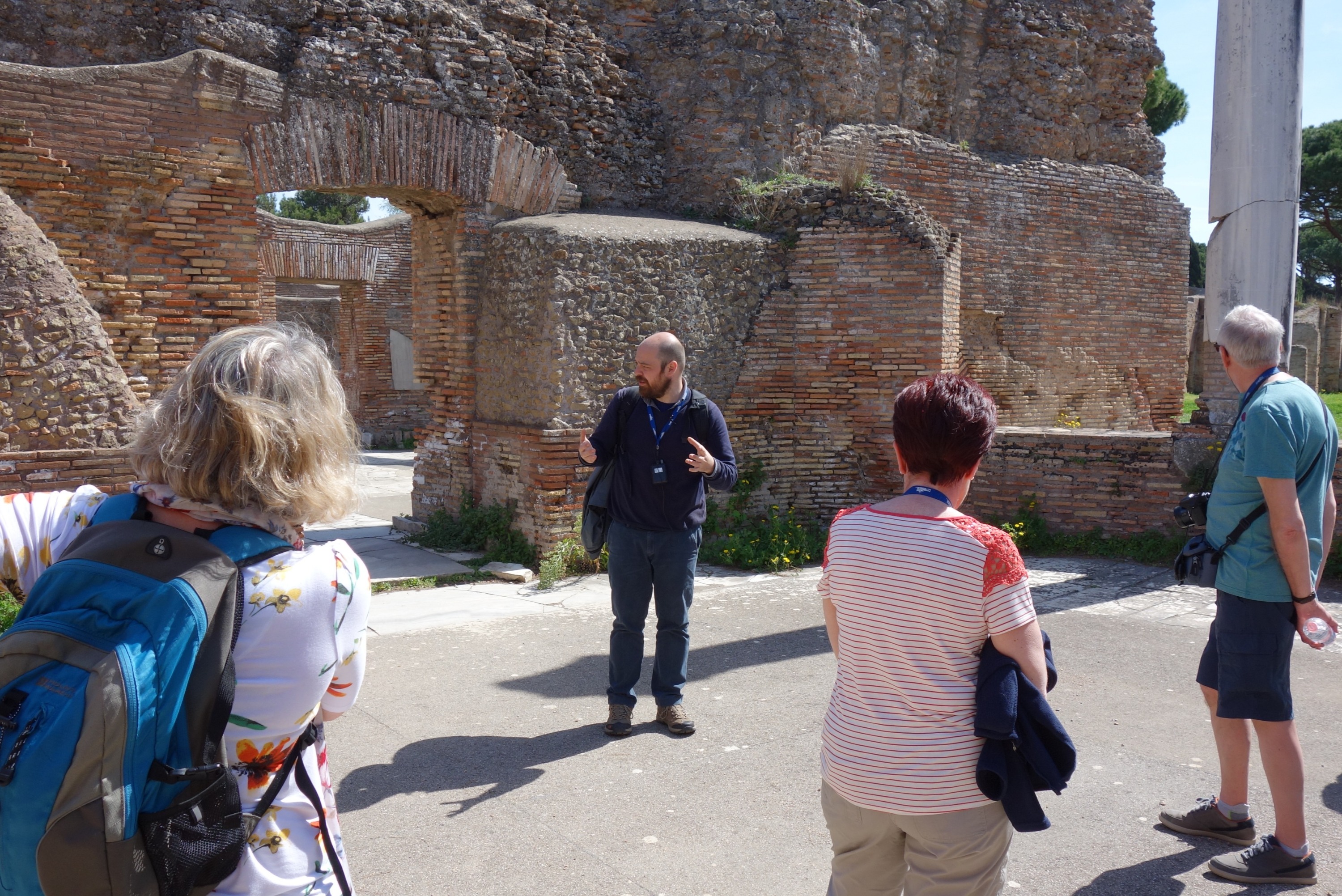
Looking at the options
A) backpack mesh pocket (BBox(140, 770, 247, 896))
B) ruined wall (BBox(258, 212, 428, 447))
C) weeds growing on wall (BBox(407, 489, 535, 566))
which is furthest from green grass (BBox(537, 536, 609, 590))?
ruined wall (BBox(258, 212, 428, 447))

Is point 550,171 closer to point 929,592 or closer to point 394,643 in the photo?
point 394,643

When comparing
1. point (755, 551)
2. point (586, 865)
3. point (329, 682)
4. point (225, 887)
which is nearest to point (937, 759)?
point (329, 682)

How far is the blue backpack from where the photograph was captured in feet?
4.00

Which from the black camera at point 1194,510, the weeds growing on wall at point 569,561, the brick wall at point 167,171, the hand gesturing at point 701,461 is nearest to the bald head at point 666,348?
the hand gesturing at point 701,461

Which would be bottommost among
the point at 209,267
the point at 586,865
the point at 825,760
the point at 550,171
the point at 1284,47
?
the point at 586,865

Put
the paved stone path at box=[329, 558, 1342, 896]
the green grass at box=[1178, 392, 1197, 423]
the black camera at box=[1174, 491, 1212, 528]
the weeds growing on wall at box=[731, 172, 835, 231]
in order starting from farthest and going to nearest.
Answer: the green grass at box=[1178, 392, 1197, 423] < the weeds growing on wall at box=[731, 172, 835, 231] < the black camera at box=[1174, 491, 1212, 528] < the paved stone path at box=[329, 558, 1342, 896]

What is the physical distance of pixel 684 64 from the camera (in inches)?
361

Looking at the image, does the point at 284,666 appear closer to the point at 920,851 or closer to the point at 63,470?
the point at 920,851

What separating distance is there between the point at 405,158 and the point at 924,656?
6.69m

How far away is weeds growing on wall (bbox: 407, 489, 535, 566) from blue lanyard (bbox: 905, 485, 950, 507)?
5.66 m

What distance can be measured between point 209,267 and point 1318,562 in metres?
6.47

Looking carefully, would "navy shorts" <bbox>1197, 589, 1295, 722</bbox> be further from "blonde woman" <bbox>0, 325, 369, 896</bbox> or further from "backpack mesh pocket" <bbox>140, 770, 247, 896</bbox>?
"backpack mesh pocket" <bbox>140, 770, 247, 896</bbox>

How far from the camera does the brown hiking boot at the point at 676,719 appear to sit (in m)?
4.24

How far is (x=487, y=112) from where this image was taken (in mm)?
7938
